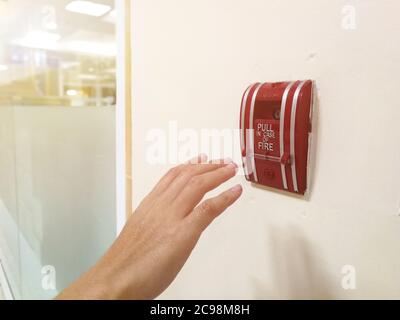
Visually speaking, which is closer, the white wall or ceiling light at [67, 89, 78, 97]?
the white wall

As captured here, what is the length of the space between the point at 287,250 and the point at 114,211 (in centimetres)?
63

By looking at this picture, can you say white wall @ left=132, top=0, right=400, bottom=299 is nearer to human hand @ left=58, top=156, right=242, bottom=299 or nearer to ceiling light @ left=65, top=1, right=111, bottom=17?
human hand @ left=58, top=156, right=242, bottom=299

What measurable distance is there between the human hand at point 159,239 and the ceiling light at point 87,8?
812 mm

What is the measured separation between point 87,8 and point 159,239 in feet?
3.22

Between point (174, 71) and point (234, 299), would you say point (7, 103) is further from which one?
point (234, 299)

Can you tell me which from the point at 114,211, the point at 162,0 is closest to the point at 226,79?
the point at 162,0

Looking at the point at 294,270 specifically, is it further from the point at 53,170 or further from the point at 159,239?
the point at 53,170

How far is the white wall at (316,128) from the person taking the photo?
36cm

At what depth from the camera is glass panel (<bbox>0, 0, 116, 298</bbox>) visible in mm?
1030

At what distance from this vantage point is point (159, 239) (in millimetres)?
344

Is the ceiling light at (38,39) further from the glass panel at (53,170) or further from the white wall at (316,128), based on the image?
the white wall at (316,128)

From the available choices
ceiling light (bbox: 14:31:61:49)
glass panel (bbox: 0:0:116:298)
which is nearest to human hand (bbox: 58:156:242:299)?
glass panel (bbox: 0:0:116:298)

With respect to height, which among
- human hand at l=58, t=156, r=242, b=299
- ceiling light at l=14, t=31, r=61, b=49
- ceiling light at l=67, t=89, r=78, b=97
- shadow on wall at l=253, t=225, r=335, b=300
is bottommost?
shadow on wall at l=253, t=225, r=335, b=300

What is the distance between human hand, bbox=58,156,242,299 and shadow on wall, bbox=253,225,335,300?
143 millimetres
